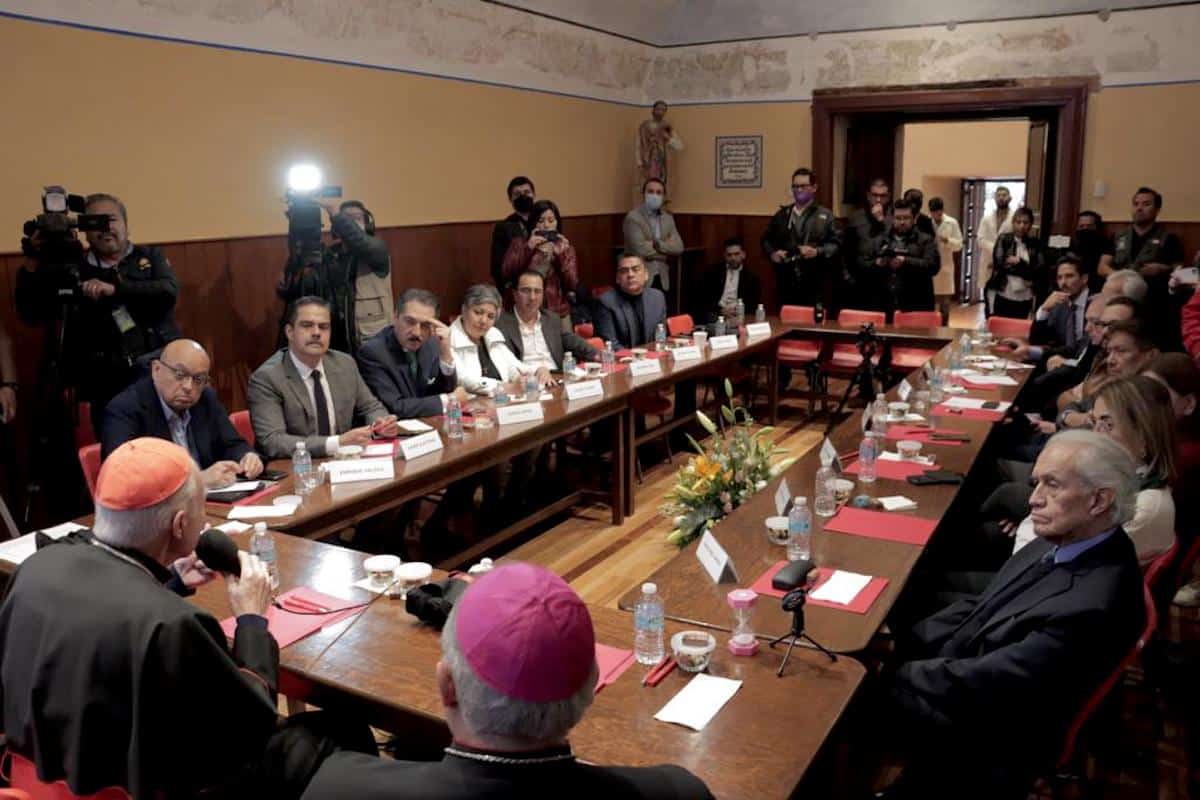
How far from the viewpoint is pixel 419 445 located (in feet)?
12.7

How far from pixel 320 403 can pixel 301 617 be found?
186 cm

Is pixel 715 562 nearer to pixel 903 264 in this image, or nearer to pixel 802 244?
pixel 903 264

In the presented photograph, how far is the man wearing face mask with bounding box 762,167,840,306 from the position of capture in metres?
8.39

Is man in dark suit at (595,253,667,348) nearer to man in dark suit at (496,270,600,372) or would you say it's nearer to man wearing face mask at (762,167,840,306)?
man in dark suit at (496,270,600,372)

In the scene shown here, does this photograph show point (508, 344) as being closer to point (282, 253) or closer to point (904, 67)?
point (282, 253)

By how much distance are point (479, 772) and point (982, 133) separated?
13661 mm

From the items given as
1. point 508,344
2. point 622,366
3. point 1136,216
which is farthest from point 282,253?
point 1136,216

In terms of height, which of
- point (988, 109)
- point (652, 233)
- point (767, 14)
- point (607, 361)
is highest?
point (767, 14)

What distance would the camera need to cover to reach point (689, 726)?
196 cm

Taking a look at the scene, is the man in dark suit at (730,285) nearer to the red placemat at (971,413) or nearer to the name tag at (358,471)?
the red placemat at (971,413)

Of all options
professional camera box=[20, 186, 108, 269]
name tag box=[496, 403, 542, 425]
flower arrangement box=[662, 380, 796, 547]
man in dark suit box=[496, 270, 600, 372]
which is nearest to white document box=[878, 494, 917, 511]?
flower arrangement box=[662, 380, 796, 547]

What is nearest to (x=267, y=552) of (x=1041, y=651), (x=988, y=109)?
(x=1041, y=651)

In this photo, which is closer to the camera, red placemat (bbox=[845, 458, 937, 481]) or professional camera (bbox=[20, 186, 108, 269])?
red placemat (bbox=[845, 458, 937, 481])

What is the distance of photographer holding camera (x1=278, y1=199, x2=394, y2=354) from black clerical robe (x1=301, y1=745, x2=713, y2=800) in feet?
14.8
